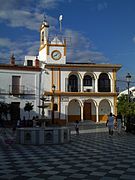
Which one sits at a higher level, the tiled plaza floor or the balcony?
the balcony

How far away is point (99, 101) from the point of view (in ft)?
139

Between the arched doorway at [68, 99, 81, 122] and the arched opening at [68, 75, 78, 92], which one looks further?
the arched doorway at [68, 99, 81, 122]

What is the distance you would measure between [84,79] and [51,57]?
5.25 metres

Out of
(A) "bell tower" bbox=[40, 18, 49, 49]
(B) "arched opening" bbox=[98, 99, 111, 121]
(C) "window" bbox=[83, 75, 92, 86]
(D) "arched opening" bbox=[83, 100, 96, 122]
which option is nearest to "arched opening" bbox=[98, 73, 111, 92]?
(C) "window" bbox=[83, 75, 92, 86]

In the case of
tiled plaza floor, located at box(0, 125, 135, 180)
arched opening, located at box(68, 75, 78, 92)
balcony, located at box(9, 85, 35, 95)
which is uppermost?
arched opening, located at box(68, 75, 78, 92)

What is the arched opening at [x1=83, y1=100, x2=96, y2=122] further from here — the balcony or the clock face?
the balcony

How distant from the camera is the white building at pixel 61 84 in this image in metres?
38.6

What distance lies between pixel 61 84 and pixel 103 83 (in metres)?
5.87

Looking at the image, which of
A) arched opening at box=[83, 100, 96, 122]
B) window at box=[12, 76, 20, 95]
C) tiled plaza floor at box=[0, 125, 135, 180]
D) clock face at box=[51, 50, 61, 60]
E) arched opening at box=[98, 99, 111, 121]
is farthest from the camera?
arched opening at box=[98, 99, 111, 121]

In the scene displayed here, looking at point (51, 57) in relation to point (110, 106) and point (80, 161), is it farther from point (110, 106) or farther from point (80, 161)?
point (80, 161)

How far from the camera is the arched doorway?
139 ft

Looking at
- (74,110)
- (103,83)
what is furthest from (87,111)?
(103,83)

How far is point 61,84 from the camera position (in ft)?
135

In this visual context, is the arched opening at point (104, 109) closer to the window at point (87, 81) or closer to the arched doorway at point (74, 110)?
the arched doorway at point (74, 110)
